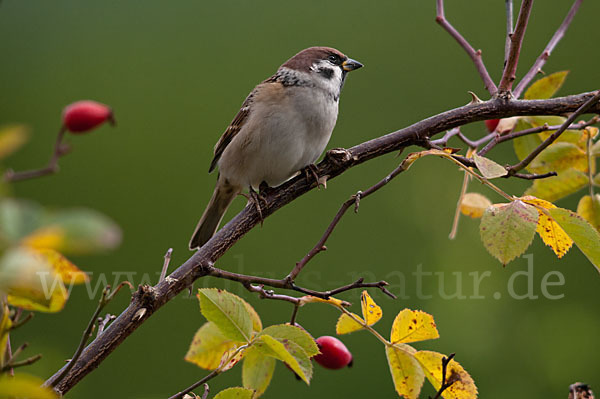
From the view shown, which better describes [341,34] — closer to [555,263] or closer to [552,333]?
[555,263]

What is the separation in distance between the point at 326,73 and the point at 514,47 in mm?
952

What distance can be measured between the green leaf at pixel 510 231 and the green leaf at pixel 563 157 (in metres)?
0.30

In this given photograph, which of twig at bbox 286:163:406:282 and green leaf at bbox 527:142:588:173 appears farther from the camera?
green leaf at bbox 527:142:588:173

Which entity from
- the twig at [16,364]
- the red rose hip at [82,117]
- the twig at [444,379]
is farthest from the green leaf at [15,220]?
the twig at [444,379]

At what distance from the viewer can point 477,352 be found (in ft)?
9.72

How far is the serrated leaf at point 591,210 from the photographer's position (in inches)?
41.7

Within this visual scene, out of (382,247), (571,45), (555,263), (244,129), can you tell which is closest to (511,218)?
(244,129)

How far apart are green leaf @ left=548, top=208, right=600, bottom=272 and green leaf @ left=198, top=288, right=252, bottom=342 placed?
43cm

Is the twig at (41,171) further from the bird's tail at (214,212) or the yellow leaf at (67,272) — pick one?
the bird's tail at (214,212)

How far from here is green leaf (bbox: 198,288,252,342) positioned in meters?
0.82

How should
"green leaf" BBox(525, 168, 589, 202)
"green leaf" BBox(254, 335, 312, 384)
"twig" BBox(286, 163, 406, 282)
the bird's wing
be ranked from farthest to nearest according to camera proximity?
Answer: the bird's wing
"green leaf" BBox(525, 168, 589, 202)
"twig" BBox(286, 163, 406, 282)
"green leaf" BBox(254, 335, 312, 384)

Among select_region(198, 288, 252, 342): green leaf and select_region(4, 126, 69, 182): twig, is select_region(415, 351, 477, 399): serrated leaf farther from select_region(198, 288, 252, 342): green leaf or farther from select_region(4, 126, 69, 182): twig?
select_region(4, 126, 69, 182): twig

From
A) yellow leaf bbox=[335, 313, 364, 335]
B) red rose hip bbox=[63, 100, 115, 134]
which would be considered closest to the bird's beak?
yellow leaf bbox=[335, 313, 364, 335]

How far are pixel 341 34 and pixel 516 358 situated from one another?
1955mm
